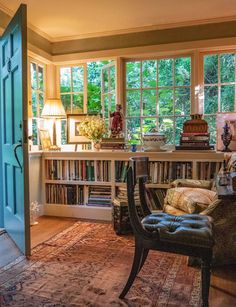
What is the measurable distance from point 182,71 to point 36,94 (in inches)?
75.8

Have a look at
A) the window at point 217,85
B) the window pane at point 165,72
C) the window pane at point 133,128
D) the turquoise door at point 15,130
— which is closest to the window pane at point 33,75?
the turquoise door at point 15,130

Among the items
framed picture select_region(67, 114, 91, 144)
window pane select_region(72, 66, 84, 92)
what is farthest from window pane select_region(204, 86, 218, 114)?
window pane select_region(72, 66, 84, 92)

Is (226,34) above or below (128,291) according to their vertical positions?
above

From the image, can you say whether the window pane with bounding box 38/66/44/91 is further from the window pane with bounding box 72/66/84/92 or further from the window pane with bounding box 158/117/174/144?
the window pane with bounding box 158/117/174/144

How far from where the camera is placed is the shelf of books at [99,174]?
3404 mm

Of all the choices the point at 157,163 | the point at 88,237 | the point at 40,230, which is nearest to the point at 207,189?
the point at 157,163

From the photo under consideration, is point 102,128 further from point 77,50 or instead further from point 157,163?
point 77,50

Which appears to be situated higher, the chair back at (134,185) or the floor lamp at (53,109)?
the floor lamp at (53,109)

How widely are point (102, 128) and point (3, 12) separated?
1.69m

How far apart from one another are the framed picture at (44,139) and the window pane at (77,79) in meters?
0.75

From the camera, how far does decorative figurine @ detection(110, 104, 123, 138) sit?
12.5 feet

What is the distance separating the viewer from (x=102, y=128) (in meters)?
3.86

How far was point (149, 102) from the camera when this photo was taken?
4.03 meters

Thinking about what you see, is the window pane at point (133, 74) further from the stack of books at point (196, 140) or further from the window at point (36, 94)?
the window at point (36, 94)
